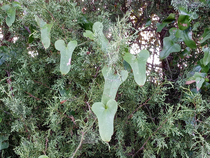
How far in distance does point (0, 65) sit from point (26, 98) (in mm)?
220

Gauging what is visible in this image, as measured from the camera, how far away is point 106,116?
0.42m

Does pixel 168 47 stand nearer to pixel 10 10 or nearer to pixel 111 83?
pixel 111 83

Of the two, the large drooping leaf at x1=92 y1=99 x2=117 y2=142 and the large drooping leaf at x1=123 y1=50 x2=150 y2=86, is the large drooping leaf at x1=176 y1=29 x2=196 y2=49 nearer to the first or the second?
the large drooping leaf at x1=123 y1=50 x2=150 y2=86

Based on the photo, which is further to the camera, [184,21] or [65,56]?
[184,21]

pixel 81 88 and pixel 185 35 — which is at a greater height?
pixel 185 35

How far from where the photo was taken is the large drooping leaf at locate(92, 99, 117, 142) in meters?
0.39

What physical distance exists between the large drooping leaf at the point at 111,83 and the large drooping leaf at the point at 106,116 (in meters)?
0.02

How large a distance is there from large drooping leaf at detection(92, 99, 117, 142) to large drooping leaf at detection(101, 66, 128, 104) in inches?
0.7

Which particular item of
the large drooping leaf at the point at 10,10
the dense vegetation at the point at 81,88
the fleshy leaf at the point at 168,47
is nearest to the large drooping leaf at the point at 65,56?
the dense vegetation at the point at 81,88

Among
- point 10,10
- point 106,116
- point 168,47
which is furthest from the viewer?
point 168,47

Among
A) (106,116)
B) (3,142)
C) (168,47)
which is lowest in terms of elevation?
(3,142)

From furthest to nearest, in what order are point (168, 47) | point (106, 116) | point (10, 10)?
point (168, 47) < point (10, 10) < point (106, 116)

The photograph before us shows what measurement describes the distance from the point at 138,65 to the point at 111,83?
3.5 inches

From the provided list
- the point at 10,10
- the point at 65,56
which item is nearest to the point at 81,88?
the point at 65,56
